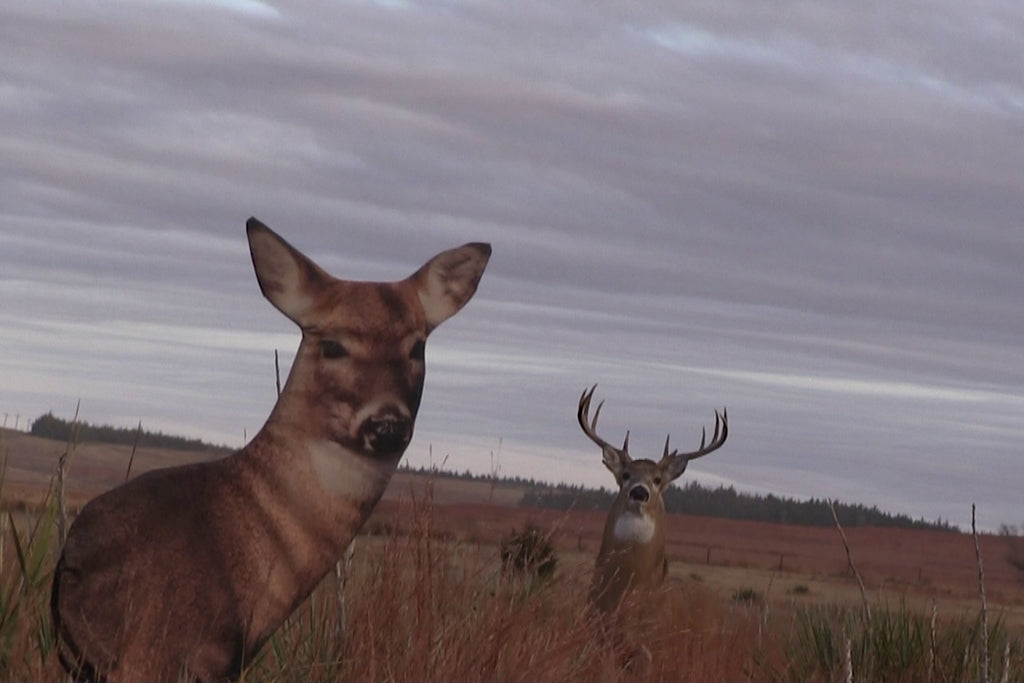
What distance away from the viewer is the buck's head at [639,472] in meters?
13.3

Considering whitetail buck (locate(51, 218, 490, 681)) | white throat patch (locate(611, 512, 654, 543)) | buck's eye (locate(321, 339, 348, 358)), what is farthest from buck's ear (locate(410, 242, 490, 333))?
white throat patch (locate(611, 512, 654, 543))

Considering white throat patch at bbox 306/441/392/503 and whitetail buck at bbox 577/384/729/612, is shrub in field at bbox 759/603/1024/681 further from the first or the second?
white throat patch at bbox 306/441/392/503

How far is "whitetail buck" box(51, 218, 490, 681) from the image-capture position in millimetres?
4977

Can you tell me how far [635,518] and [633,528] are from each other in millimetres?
164

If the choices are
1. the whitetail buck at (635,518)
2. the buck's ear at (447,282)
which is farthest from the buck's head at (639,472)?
the buck's ear at (447,282)

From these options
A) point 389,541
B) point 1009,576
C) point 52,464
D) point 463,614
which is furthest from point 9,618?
point 1009,576

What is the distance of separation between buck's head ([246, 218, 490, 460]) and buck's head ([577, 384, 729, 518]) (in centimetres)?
826

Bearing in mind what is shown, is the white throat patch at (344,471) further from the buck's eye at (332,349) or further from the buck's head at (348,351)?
the buck's eye at (332,349)

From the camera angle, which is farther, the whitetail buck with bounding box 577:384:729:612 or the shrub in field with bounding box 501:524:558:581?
the whitetail buck with bounding box 577:384:729:612

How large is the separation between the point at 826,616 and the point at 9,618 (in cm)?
669

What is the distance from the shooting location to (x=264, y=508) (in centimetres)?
523

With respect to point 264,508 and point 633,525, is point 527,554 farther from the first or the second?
point 264,508

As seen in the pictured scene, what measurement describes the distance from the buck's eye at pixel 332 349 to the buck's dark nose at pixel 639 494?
8.43m

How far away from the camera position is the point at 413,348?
518 cm
